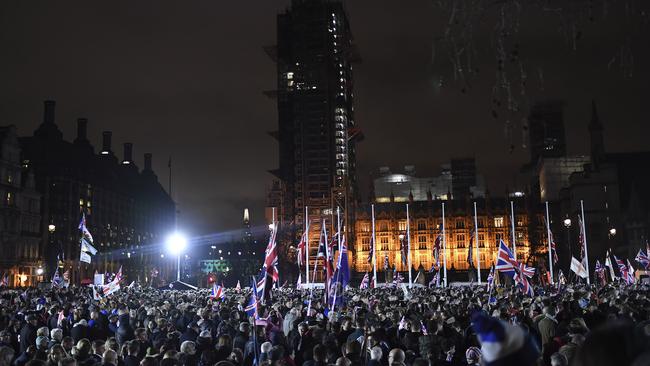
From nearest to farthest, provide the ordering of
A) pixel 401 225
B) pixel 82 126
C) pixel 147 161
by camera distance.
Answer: pixel 82 126 < pixel 401 225 < pixel 147 161

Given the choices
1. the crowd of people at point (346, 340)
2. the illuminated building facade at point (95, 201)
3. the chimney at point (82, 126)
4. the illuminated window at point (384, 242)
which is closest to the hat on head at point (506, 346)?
the crowd of people at point (346, 340)

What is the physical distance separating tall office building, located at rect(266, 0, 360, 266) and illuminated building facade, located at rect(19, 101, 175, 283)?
31.0 metres

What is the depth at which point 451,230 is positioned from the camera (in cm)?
11762

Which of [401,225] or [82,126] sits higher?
[82,126]

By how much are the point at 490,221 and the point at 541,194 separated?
13.6 m

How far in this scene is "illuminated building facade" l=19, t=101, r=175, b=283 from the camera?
3752 inches

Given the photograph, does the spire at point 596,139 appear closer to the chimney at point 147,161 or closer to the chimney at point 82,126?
the chimney at point 82,126

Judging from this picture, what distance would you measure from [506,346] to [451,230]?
11585 centimetres

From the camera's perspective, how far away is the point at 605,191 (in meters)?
87.5

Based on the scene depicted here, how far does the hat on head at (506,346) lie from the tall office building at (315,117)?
93.2 m

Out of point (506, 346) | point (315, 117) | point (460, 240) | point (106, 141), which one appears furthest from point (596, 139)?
point (506, 346)

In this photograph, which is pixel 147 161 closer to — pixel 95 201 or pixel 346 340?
pixel 95 201

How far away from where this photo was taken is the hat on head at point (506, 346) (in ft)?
13.2

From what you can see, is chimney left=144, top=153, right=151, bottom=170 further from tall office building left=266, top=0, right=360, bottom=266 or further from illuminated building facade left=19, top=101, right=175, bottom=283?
tall office building left=266, top=0, right=360, bottom=266
